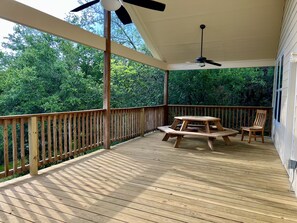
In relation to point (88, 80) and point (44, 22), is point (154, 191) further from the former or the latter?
point (88, 80)

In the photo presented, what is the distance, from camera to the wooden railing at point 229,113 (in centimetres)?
756

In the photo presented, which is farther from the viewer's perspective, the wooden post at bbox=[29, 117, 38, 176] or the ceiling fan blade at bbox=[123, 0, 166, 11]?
the wooden post at bbox=[29, 117, 38, 176]

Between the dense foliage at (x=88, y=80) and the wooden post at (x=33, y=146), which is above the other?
the dense foliage at (x=88, y=80)

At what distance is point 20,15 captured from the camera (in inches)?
118

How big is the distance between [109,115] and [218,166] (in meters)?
2.59

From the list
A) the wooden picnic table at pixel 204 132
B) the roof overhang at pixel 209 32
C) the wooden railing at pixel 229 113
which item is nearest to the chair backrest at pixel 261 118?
the wooden railing at pixel 229 113

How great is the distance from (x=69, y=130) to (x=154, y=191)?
7.21ft

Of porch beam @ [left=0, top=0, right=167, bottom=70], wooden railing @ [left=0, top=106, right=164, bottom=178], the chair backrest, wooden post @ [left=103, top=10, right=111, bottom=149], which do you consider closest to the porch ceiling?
wooden post @ [left=103, top=10, right=111, bottom=149]

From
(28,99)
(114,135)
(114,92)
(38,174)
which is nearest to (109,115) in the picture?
(114,135)

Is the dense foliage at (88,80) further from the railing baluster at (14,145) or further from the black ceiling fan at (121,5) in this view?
the black ceiling fan at (121,5)

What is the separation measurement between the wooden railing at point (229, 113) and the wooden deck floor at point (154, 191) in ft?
11.1

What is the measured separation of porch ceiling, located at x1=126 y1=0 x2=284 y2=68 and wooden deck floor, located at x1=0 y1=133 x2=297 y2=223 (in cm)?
350

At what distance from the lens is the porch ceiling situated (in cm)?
537

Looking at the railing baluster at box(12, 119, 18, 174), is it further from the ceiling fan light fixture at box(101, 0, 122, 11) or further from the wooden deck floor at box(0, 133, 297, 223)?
the ceiling fan light fixture at box(101, 0, 122, 11)
